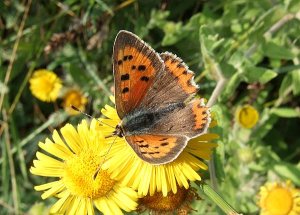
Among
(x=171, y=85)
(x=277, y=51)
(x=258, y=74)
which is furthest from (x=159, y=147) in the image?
(x=277, y=51)

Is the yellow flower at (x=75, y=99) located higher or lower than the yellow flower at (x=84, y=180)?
higher

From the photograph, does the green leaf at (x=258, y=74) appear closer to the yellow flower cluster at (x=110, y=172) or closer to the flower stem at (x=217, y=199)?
the yellow flower cluster at (x=110, y=172)

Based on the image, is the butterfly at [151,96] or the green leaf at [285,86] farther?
the green leaf at [285,86]

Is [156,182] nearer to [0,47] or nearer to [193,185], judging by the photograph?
[193,185]

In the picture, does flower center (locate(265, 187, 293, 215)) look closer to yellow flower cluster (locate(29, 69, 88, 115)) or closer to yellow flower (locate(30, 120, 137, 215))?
yellow flower (locate(30, 120, 137, 215))

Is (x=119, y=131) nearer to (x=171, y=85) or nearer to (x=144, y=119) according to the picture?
(x=144, y=119)

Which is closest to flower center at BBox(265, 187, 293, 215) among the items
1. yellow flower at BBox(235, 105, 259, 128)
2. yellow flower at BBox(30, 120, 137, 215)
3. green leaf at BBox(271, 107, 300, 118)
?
yellow flower at BBox(235, 105, 259, 128)

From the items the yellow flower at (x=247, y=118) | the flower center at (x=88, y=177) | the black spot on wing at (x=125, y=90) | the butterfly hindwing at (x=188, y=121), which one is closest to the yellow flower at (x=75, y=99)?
the yellow flower at (x=247, y=118)
